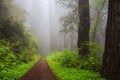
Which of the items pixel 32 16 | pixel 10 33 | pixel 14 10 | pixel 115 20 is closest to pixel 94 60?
pixel 115 20

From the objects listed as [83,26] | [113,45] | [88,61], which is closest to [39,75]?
[88,61]

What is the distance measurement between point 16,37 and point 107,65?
12.1 m

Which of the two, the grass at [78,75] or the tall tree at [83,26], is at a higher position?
the tall tree at [83,26]

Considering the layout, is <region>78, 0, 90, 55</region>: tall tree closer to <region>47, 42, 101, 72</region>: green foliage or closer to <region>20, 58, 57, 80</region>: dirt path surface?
<region>47, 42, 101, 72</region>: green foliage

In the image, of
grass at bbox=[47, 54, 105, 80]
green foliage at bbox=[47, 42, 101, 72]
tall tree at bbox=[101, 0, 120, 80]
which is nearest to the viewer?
tall tree at bbox=[101, 0, 120, 80]

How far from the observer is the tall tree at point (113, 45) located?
7.54m

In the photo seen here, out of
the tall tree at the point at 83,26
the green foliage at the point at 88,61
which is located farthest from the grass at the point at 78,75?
the tall tree at the point at 83,26

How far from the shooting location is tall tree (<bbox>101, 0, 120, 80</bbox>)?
754cm

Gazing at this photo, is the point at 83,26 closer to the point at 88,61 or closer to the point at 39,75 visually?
the point at 88,61

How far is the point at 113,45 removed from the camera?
775cm

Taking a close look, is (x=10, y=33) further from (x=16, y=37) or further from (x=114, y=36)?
(x=114, y=36)

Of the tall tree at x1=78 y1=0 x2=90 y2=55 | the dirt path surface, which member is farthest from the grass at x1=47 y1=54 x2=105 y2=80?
the tall tree at x1=78 y1=0 x2=90 y2=55

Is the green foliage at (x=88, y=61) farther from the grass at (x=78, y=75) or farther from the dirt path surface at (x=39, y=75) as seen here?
the dirt path surface at (x=39, y=75)

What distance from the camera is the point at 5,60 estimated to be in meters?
10.4
